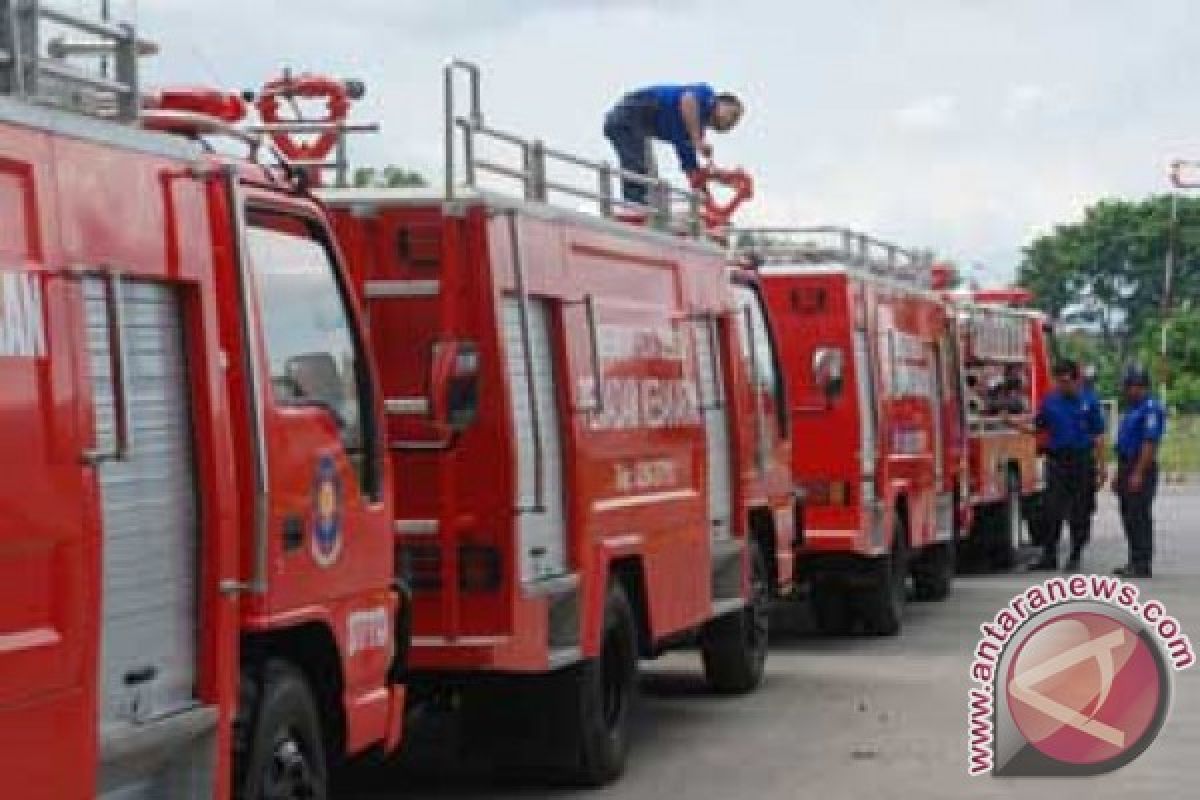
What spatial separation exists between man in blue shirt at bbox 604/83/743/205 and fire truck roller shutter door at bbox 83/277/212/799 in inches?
297

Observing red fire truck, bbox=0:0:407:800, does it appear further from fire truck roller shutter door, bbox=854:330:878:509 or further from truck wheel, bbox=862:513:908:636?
truck wheel, bbox=862:513:908:636

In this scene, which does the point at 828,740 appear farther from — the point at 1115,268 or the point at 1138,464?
the point at 1115,268

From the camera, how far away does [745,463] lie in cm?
1218

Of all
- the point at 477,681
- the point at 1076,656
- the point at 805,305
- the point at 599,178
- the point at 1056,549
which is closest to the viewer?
the point at 1076,656

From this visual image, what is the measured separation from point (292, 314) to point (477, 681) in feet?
8.46

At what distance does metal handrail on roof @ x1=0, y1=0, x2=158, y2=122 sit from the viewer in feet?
18.0

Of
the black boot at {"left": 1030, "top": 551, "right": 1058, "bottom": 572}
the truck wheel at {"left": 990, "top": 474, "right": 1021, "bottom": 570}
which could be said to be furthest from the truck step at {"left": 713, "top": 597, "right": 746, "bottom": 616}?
the black boot at {"left": 1030, "top": 551, "right": 1058, "bottom": 572}

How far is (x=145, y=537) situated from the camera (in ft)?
19.1

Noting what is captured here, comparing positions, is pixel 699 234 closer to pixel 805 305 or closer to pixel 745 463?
pixel 745 463

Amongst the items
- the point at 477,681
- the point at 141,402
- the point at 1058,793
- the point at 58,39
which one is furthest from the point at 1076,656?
the point at 58,39

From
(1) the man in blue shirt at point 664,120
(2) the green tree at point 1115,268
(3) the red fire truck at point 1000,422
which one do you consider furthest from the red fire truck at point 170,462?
(2) the green tree at point 1115,268

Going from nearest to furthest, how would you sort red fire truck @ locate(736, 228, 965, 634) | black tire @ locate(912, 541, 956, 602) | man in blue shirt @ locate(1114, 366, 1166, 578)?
red fire truck @ locate(736, 228, 965, 634)
black tire @ locate(912, 541, 956, 602)
man in blue shirt @ locate(1114, 366, 1166, 578)

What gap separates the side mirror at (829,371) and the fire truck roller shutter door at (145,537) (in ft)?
27.5

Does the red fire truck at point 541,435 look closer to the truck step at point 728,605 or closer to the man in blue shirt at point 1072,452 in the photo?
the truck step at point 728,605
